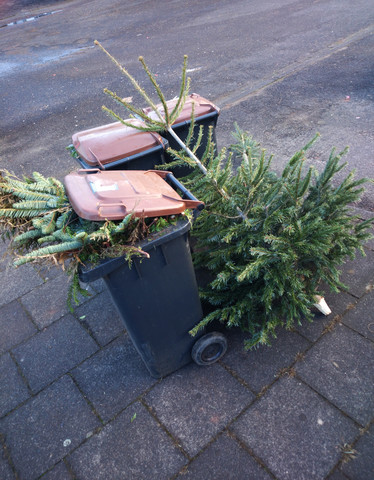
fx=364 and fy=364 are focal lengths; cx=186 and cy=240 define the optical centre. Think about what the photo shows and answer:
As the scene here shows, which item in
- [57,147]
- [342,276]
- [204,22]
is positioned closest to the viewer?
[342,276]

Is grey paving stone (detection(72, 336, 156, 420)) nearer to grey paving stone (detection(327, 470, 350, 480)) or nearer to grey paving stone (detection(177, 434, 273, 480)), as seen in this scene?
grey paving stone (detection(177, 434, 273, 480))

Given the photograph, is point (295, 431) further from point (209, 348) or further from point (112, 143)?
point (112, 143)

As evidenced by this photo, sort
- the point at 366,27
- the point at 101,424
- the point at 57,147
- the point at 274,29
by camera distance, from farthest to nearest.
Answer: the point at 274,29
the point at 366,27
the point at 57,147
the point at 101,424

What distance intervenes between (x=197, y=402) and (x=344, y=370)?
1.04 metres

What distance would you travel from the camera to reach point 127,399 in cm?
259

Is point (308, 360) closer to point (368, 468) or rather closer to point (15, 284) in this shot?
point (368, 468)

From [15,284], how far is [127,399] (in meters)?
1.85

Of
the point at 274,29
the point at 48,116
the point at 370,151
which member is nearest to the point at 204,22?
the point at 274,29

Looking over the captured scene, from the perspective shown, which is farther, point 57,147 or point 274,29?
point 274,29

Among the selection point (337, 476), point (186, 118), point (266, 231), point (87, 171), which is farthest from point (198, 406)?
point (186, 118)

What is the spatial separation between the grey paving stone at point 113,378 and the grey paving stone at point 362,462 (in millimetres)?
1342

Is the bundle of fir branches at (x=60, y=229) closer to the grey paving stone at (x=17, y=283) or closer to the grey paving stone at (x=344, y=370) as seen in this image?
the grey paving stone at (x=344, y=370)

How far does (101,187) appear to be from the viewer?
2.02m

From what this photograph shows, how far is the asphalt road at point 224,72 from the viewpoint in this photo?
5398 millimetres
